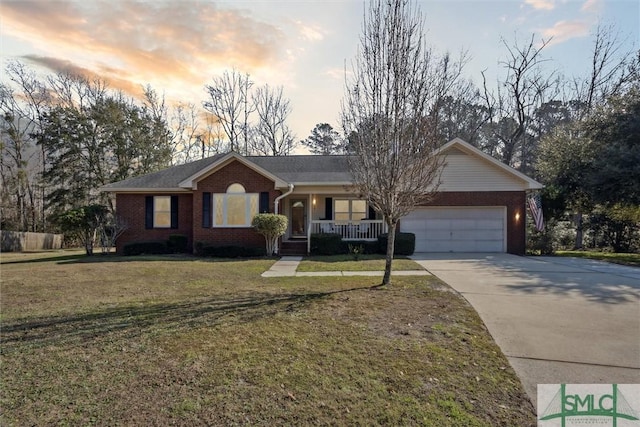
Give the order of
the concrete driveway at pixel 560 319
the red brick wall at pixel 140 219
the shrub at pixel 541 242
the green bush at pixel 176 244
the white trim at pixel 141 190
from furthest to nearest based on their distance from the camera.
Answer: the red brick wall at pixel 140 219, the shrub at pixel 541 242, the white trim at pixel 141 190, the green bush at pixel 176 244, the concrete driveway at pixel 560 319

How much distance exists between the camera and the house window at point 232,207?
14.9 meters

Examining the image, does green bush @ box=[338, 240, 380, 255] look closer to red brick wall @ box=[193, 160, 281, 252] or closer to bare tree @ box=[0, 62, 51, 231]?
red brick wall @ box=[193, 160, 281, 252]

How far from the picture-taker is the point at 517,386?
332cm

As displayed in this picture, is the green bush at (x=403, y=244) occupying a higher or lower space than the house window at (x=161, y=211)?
lower

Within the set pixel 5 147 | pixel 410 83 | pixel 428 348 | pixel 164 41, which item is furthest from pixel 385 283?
pixel 5 147

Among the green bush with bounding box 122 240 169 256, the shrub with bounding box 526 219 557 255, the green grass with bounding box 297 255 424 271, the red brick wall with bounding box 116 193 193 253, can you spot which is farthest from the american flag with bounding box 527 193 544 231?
the green bush with bounding box 122 240 169 256

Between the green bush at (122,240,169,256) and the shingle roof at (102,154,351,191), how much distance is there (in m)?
2.62

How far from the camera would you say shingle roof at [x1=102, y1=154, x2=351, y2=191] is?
1579 cm

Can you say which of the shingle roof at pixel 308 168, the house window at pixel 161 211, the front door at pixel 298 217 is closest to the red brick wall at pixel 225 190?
the shingle roof at pixel 308 168

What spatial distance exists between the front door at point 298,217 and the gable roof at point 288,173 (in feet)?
5.47

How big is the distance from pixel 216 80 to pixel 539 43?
26040 millimetres

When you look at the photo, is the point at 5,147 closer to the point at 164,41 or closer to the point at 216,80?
the point at 216,80

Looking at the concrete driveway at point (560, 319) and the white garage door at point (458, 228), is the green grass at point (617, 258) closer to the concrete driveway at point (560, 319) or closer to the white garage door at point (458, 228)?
the concrete driveway at point (560, 319)

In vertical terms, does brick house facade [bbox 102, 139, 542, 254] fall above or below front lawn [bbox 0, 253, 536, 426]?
above
